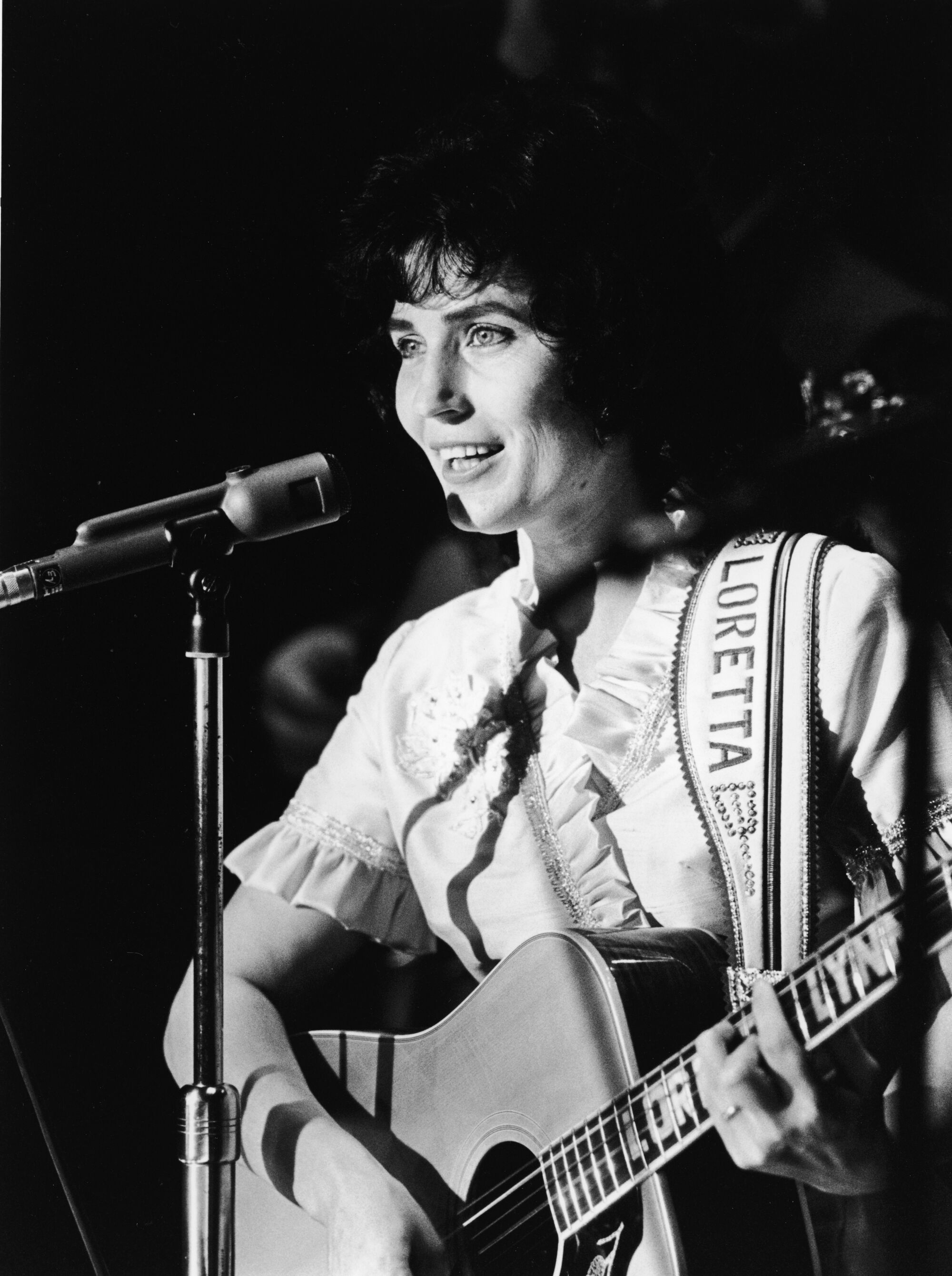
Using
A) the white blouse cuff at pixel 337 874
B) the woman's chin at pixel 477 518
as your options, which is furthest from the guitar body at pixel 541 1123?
the woman's chin at pixel 477 518

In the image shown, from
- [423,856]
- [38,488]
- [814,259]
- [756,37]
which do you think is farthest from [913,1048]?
[38,488]

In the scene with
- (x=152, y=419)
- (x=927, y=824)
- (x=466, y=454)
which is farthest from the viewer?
(x=152, y=419)

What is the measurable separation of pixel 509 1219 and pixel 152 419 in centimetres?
88

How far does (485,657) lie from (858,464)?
0.40 m

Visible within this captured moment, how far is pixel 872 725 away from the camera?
1070 mm

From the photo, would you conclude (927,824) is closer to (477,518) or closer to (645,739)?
(645,739)

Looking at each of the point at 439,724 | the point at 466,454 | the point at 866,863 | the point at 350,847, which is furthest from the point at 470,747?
the point at 866,863

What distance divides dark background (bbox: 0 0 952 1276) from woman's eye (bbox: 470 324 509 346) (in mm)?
139

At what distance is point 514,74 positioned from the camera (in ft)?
4.14

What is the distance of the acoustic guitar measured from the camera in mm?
1050

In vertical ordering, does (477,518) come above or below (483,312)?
Answer: below

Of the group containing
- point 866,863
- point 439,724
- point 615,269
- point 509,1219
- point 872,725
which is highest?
point 615,269

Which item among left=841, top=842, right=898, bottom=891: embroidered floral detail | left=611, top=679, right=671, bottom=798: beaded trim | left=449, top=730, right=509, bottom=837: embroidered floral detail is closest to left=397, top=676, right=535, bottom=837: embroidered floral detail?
left=449, top=730, right=509, bottom=837: embroidered floral detail

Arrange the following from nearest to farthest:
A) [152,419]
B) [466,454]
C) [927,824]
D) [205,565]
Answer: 1. [927,824]
2. [205,565]
3. [466,454]
4. [152,419]
